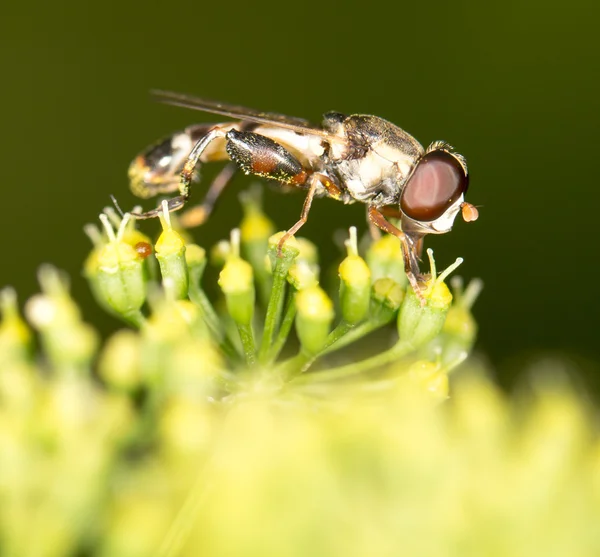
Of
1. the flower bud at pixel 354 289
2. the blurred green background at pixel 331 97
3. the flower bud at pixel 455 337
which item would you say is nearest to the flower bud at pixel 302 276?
the flower bud at pixel 354 289

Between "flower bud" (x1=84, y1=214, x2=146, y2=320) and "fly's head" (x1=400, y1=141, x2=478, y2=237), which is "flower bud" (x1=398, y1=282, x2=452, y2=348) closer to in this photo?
"fly's head" (x1=400, y1=141, x2=478, y2=237)

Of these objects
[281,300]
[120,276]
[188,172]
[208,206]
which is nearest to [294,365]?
[281,300]

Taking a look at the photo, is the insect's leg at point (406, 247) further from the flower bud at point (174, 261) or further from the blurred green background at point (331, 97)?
the blurred green background at point (331, 97)

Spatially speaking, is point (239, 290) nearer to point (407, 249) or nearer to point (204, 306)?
point (204, 306)

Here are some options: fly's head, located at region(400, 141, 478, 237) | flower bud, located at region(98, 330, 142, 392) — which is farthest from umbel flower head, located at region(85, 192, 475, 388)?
fly's head, located at region(400, 141, 478, 237)

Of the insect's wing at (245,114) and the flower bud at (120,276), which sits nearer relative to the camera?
the flower bud at (120,276)

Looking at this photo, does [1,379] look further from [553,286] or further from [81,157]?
[553,286]
